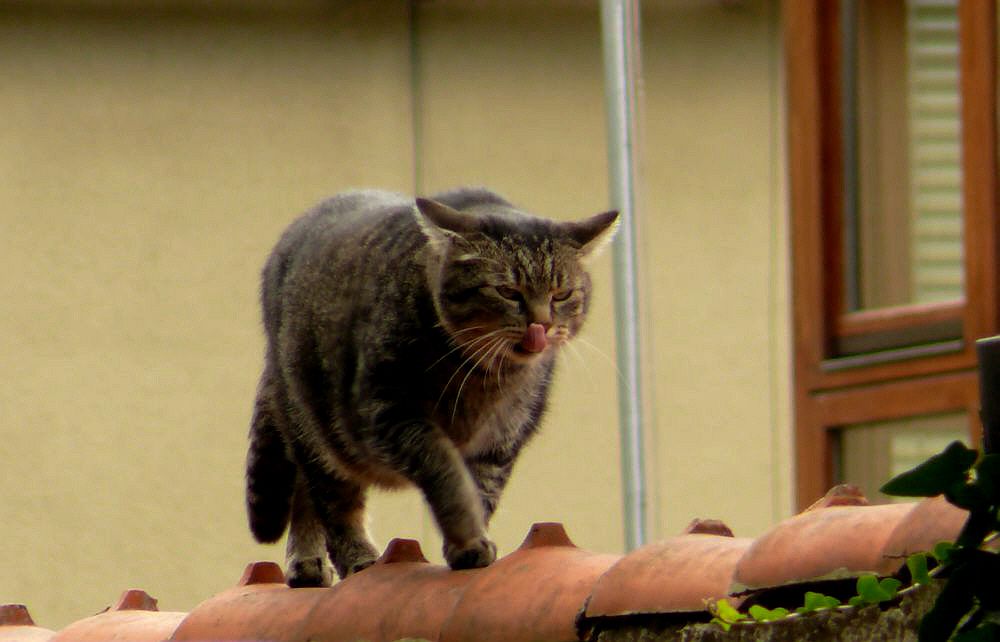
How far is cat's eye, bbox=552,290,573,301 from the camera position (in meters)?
3.93

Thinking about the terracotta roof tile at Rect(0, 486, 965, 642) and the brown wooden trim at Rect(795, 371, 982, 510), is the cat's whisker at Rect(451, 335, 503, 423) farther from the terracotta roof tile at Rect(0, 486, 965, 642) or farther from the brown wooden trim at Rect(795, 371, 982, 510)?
the brown wooden trim at Rect(795, 371, 982, 510)

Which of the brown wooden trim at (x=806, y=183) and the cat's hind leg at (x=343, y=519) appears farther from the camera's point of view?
the brown wooden trim at (x=806, y=183)

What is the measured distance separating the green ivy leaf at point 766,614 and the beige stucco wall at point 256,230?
28.4 feet

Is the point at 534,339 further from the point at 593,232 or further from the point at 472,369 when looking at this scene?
the point at 593,232

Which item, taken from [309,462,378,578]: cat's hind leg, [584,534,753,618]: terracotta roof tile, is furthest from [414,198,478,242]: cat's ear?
[584,534,753,618]: terracotta roof tile

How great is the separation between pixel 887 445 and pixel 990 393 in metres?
4.13

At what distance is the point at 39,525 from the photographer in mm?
10570

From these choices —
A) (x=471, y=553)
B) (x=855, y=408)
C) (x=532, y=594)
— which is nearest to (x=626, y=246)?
(x=855, y=408)

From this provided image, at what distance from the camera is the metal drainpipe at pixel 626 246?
7859mm

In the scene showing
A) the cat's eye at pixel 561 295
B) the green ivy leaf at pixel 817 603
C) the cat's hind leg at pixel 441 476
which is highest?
the cat's eye at pixel 561 295

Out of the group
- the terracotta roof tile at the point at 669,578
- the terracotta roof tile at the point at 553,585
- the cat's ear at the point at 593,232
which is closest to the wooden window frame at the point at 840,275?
the cat's ear at the point at 593,232

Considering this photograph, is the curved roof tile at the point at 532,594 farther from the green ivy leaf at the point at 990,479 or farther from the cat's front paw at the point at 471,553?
the green ivy leaf at the point at 990,479

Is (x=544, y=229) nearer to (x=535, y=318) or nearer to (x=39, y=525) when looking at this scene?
(x=535, y=318)

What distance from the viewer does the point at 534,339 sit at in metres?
3.74
